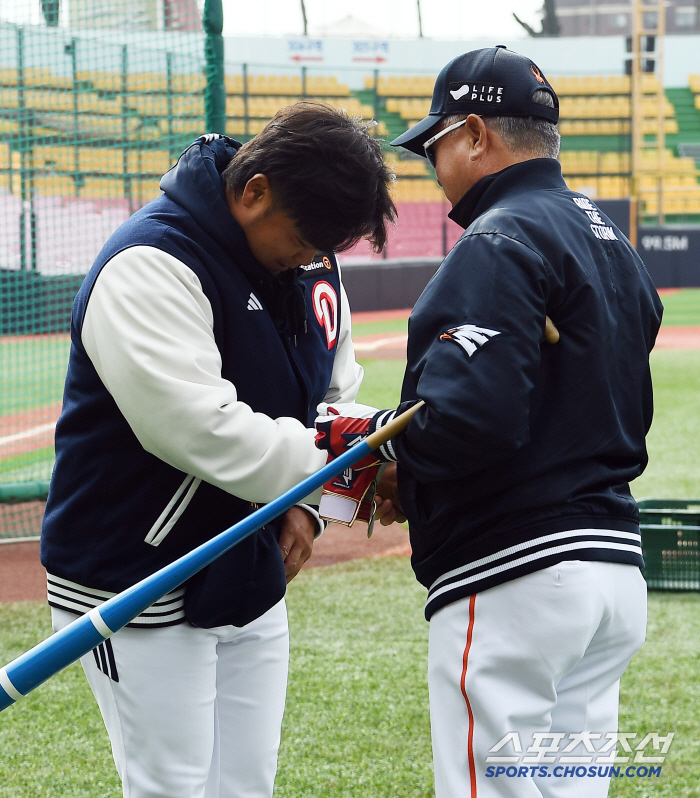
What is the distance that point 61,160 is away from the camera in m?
7.68

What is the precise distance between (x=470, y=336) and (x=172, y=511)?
24.2 inches

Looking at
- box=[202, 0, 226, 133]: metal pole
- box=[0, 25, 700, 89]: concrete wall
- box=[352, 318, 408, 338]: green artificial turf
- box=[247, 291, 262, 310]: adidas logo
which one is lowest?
box=[352, 318, 408, 338]: green artificial turf

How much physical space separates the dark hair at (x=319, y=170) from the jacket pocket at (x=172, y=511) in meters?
0.50

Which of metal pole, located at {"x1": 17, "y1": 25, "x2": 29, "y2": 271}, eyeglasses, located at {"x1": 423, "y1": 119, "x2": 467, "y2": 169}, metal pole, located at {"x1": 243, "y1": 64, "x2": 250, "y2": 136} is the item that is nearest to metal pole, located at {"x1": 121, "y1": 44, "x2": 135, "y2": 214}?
metal pole, located at {"x1": 17, "y1": 25, "x2": 29, "y2": 271}

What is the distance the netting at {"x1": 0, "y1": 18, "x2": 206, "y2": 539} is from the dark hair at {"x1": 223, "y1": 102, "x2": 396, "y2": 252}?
166 inches

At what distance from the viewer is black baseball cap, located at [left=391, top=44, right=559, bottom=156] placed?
174cm

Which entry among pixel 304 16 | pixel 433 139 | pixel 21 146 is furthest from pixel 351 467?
pixel 304 16

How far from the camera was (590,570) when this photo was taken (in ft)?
5.34

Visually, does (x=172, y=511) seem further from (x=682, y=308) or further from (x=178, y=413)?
(x=682, y=308)

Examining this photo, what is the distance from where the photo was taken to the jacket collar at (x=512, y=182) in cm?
175

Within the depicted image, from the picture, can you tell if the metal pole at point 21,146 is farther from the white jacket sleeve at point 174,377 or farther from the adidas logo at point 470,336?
the adidas logo at point 470,336

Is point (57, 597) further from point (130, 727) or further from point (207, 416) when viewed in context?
point (207, 416)

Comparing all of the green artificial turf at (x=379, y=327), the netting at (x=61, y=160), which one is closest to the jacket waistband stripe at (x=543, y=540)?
the netting at (x=61, y=160)

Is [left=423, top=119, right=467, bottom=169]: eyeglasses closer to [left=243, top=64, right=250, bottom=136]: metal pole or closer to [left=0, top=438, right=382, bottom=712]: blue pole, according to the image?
[left=0, top=438, right=382, bottom=712]: blue pole
